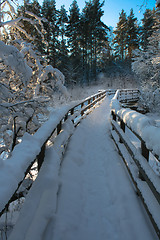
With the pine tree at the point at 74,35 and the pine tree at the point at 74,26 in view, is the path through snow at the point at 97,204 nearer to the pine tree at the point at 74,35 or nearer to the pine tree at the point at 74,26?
the pine tree at the point at 74,35

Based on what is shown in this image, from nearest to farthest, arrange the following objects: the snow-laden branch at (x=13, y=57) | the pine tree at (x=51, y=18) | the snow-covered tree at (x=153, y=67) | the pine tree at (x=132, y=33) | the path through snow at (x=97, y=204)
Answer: the path through snow at (x=97, y=204), the snow-laden branch at (x=13, y=57), the snow-covered tree at (x=153, y=67), the pine tree at (x=51, y=18), the pine tree at (x=132, y=33)

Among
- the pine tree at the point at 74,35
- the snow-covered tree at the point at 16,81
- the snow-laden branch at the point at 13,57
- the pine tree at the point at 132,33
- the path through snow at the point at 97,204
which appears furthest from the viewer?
the pine tree at the point at 132,33

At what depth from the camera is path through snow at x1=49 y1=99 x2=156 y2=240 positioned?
2.09m

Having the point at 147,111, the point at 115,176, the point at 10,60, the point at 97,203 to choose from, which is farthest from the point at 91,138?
the point at 147,111

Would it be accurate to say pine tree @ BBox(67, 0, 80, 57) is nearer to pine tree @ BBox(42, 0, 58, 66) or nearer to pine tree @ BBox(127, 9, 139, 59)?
pine tree @ BBox(42, 0, 58, 66)

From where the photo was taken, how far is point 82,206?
2.60 meters

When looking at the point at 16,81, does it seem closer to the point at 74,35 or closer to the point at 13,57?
the point at 13,57

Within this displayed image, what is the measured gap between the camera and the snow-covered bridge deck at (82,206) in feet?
5.99

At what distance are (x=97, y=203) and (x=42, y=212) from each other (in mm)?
1232

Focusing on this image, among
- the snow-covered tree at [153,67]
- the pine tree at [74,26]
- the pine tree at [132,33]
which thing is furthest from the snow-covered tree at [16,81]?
the pine tree at [132,33]

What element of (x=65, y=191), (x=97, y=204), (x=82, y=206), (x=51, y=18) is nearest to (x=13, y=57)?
(x=65, y=191)

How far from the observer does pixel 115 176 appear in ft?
11.3

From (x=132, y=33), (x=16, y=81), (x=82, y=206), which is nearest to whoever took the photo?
(x=82, y=206)

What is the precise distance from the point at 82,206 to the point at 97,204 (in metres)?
0.30
